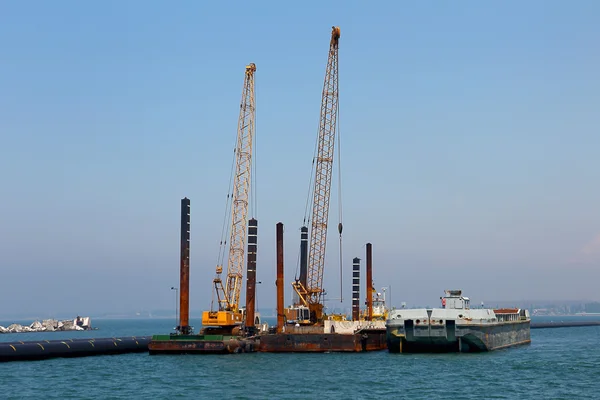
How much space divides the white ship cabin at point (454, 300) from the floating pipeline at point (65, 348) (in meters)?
44.5

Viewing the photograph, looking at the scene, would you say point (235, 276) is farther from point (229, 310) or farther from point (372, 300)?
point (372, 300)

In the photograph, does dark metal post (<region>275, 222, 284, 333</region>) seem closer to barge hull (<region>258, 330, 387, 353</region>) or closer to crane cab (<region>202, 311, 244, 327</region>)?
barge hull (<region>258, 330, 387, 353</region>)

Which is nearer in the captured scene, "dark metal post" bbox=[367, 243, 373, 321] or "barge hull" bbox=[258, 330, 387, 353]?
"barge hull" bbox=[258, 330, 387, 353]

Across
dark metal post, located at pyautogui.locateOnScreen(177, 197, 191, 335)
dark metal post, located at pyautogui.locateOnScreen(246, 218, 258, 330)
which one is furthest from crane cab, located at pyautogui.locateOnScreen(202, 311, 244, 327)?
dark metal post, located at pyautogui.locateOnScreen(246, 218, 258, 330)

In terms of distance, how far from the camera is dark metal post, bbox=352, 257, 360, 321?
12562 cm

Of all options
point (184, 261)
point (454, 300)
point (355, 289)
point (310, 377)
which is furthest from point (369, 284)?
point (310, 377)

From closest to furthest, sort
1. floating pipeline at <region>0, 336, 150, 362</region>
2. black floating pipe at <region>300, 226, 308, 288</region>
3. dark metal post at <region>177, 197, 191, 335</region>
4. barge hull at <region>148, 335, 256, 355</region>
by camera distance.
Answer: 1. floating pipeline at <region>0, 336, 150, 362</region>
2. barge hull at <region>148, 335, 256, 355</region>
3. dark metal post at <region>177, 197, 191, 335</region>
4. black floating pipe at <region>300, 226, 308, 288</region>

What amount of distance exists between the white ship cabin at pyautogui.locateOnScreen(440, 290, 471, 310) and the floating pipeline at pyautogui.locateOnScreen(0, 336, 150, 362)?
4451cm

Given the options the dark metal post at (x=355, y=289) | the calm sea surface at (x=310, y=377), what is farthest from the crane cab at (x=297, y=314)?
the calm sea surface at (x=310, y=377)

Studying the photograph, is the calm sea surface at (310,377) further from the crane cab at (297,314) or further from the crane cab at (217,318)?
the crane cab at (297,314)

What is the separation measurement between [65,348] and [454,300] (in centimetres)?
5261

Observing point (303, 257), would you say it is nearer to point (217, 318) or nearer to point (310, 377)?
point (217, 318)

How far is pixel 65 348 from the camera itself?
107500 millimetres

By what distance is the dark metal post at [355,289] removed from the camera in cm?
12562
